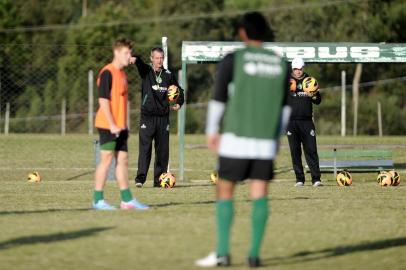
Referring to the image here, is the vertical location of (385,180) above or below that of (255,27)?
below

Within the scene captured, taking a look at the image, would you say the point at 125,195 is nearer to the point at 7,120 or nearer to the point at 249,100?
the point at 249,100

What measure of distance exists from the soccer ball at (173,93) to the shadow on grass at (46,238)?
742 centimetres

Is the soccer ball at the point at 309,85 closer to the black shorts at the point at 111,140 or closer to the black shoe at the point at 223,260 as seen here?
the black shorts at the point at 111,140

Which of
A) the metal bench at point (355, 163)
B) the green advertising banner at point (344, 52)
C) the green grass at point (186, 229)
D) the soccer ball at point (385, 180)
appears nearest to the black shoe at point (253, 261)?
the green grass at point (186, 229)

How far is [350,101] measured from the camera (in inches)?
2000

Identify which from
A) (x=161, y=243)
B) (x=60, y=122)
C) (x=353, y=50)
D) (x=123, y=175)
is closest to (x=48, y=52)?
(x=60, y=122)

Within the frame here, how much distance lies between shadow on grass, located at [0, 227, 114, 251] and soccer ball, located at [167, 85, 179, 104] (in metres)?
7.42

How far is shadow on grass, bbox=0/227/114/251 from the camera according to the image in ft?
32.7

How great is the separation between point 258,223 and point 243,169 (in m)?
0.47

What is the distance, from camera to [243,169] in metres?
8.75

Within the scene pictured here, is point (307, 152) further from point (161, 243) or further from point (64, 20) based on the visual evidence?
point (64, 20)

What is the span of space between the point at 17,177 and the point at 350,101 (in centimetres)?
2993

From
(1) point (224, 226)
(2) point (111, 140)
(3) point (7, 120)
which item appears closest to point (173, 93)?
(2) point (111, 140)

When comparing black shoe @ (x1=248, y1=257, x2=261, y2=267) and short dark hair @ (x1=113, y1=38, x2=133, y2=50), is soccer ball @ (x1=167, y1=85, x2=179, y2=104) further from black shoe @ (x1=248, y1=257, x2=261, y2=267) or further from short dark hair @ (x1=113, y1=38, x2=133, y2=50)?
black shoe @ (x1=248, y1=257, x2=261, y2=267)
